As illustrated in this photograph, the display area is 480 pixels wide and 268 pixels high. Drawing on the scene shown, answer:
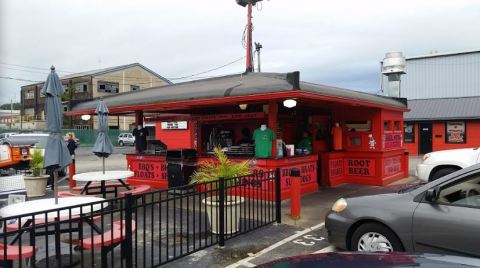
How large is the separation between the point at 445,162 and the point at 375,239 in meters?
6.15

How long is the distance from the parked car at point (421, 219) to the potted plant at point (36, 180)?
9036 millimetres

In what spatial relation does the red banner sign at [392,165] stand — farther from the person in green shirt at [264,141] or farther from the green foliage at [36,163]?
the green foliage at [36,163]

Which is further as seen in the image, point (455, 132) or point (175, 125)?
point (175, 125)

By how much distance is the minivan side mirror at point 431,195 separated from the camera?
4.48 metres

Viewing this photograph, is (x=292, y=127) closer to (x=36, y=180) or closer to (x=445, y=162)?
(x=445, y=162)

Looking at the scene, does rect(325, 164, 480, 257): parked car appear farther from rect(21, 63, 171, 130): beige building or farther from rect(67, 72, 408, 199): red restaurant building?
rect(21, 63, 171, 130): beige building

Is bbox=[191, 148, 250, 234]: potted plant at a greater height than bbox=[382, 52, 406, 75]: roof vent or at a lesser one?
lesser

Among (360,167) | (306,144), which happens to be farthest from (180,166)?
(360,167)

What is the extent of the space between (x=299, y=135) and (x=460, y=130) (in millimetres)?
16010

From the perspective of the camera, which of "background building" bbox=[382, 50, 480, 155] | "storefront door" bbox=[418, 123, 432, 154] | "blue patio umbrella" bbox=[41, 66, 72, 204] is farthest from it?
"storefront door" bbox=[418, 123, 432, 154]

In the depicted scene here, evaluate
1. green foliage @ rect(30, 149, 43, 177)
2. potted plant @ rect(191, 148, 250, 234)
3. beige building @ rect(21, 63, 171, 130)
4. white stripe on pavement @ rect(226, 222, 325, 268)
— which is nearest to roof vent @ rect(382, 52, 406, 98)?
white stripe on pavement @ rect(226, 222, 325, 268)

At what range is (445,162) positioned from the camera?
10.0 metres

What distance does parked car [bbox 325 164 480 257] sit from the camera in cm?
427

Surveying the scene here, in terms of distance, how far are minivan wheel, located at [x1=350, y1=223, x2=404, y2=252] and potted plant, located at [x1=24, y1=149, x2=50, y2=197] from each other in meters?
9.24
